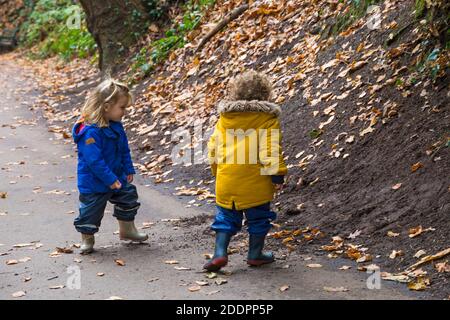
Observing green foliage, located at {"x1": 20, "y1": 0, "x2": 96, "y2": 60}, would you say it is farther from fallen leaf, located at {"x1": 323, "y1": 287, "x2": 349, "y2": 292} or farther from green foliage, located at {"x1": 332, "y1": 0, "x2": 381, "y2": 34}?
fallen leaf, located at {"x1": 323, "y1": 287, "x2": 349, "y2": 292}

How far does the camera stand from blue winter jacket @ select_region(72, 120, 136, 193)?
6352mm

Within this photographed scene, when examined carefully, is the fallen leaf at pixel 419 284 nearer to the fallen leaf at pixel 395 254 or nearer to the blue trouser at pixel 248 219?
the fallen leaf at pixel 395 254

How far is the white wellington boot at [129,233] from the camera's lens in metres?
6.82

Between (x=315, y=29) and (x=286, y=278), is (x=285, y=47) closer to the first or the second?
(x=315, y=29)

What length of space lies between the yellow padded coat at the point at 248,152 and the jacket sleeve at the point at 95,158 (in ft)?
3.72

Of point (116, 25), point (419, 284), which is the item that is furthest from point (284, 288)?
point (116, 25)

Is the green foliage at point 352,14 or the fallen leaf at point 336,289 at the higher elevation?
the green foliage at point 352,14

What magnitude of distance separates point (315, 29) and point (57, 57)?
48.8 ft

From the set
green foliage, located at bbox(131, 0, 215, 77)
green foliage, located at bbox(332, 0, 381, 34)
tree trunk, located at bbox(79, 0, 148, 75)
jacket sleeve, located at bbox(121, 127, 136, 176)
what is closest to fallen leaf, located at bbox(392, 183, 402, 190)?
jacket sleeve, located at bbox(121, 127, 136, 176)

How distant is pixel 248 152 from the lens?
18.7 feet

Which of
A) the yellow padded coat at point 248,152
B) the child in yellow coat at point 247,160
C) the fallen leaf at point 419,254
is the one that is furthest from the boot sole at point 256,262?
the fallen leaf at point 419,254

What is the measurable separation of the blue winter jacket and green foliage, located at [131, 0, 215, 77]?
829cm

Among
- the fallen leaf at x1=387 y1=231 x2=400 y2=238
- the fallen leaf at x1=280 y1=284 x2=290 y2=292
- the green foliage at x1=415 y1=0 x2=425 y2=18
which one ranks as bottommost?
the fallen leaf at x1=280 y1=284 x2=290 y2=292
